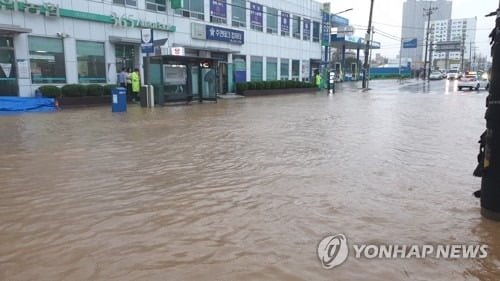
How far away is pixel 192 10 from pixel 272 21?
10.7m

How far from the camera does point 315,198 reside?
5.08m

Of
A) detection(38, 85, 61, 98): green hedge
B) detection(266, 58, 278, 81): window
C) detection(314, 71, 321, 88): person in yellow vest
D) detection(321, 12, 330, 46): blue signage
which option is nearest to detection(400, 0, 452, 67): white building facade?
detection(321, 12, 330, 46): blue signage

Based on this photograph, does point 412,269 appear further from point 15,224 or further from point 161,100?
point 161,100

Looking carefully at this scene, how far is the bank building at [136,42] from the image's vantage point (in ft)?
60.7

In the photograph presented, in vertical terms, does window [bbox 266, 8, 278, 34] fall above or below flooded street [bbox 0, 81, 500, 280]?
above

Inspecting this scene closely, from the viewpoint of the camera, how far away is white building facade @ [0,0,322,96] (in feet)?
60.6

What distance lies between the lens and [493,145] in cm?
410

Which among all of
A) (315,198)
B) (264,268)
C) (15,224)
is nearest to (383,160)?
(315,198)

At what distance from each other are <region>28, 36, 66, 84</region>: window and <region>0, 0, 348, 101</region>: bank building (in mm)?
45

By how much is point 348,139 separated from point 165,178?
499cm
